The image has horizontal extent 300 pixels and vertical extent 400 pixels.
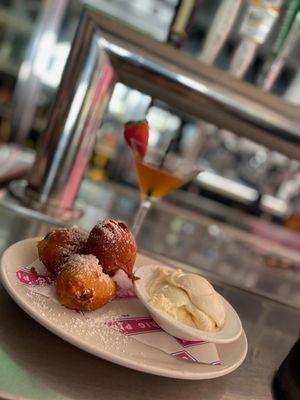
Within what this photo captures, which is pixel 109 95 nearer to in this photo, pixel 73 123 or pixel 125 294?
pixel 73 123

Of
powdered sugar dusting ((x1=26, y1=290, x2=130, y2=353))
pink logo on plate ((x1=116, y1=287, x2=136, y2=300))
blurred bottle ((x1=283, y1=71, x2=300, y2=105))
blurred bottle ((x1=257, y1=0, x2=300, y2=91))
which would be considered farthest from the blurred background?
powdered sugar dusting ((x1=26, y1=290, x2=130, y2=353))

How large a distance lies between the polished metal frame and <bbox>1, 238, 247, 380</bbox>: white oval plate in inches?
18.3

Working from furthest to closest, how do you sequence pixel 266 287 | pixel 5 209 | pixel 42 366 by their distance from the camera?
1. pixel 266 287
2. pixel 5 209
3. pixel 42 366

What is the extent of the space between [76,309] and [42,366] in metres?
0.08

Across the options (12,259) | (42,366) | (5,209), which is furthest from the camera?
(5,209)

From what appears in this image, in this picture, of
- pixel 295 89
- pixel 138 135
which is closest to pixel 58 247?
pixel 138 135

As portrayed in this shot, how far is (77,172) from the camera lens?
40.1 inches

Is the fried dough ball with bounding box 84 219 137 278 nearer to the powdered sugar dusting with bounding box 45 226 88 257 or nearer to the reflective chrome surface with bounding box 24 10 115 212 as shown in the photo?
the powdered sugar dusting with bounding box 45 226 88 257

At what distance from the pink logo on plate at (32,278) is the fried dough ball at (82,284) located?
0.04m

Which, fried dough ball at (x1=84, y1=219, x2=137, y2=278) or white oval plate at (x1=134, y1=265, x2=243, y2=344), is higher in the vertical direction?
fried dough ball at (x1=84, y1=219, x2=137, y2=278)

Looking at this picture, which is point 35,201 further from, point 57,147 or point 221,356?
point 221,356

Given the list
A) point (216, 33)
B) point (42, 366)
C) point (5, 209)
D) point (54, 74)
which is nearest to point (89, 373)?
point (42, 366)

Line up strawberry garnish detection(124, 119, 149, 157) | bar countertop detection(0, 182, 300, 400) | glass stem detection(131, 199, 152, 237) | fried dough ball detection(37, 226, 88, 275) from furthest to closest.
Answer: glass stem detection(131, 199, 152, 237) < strawberry garnish detection(124, 119, 149, 157) < fried dough ball detection(37, 226, 88, 275) < bar countertop detection(0, 182, 300, 400)

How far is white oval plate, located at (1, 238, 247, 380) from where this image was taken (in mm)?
477
